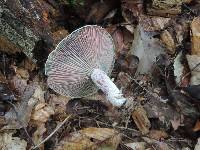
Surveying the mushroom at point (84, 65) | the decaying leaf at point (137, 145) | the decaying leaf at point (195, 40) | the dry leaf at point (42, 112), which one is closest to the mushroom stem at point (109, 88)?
the mushroom at point (84, 65)

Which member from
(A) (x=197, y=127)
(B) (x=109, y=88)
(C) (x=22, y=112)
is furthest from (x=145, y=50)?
(C) (x=22, y=112)

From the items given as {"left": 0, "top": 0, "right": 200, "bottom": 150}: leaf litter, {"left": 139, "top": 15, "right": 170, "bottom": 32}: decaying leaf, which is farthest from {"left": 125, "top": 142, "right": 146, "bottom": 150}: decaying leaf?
{"left": 139, "top": 15, "right": 170, "bottom": 32}: decaying leaf

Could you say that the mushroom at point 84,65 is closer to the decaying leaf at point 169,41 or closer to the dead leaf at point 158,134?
the dead leaf at point 158,134

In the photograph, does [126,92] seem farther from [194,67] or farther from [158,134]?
[194,67]

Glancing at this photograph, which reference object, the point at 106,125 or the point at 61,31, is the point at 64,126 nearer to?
the point at 106,125

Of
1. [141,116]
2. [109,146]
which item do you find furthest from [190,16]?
[109,146]
